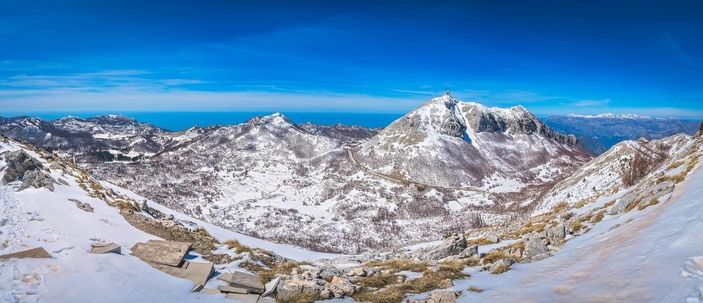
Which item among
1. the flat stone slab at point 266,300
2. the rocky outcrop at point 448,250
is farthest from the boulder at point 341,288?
the rocky outcrop at point 448,250

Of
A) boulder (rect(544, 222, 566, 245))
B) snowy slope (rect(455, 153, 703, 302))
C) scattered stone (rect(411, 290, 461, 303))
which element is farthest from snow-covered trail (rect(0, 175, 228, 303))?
boulder (rect(544, 222, 566, 245))

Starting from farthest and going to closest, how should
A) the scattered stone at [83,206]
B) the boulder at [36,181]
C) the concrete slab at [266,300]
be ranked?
the boulder at [36,181], the scattered stone at [83,206], the concrete slab at [266,300]

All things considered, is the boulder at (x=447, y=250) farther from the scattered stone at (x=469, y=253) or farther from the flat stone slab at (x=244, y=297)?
the flat stone slab at (x=244, y=297)

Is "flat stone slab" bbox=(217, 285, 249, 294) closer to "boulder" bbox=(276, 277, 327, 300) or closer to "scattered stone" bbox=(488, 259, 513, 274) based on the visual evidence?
"boulder" bbox=(276, 277, 327, 300)

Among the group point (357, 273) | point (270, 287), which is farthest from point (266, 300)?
point (357, 273)

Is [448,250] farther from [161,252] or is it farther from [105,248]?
[105,248]

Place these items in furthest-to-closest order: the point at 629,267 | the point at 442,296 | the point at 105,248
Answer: the point at 105,248 < the point at 442,296 < the point at 629,267
